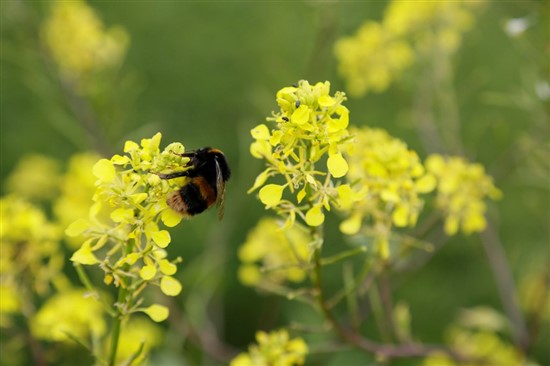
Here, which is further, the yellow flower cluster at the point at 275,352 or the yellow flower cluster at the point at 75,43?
the yellow flower cluster at the point at 75,43

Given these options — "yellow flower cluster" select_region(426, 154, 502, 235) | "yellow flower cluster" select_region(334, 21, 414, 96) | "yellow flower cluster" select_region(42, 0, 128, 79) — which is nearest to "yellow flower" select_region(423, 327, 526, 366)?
"yellow flower cluster" select_region(426, 154, 502, 235)

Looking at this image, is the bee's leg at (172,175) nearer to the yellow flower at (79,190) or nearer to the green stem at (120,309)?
the green stem at (120,309)

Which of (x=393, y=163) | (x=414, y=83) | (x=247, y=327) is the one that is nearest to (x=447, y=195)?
(x=393, y=163)

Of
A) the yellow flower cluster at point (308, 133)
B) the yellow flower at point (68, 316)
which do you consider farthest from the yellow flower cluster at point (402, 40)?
the yellow flower cluster at point (308, 133)

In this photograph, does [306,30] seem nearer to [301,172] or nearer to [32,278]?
[32,278]

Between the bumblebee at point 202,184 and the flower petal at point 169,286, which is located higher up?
the bumblebee at point 202,184

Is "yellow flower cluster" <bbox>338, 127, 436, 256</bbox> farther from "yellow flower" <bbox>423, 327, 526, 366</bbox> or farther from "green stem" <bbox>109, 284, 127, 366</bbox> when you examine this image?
"yellow flower" <bbox>423, 327, 526, 366</bbox>

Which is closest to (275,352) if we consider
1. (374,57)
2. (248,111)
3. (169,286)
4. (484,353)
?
(169,286)
